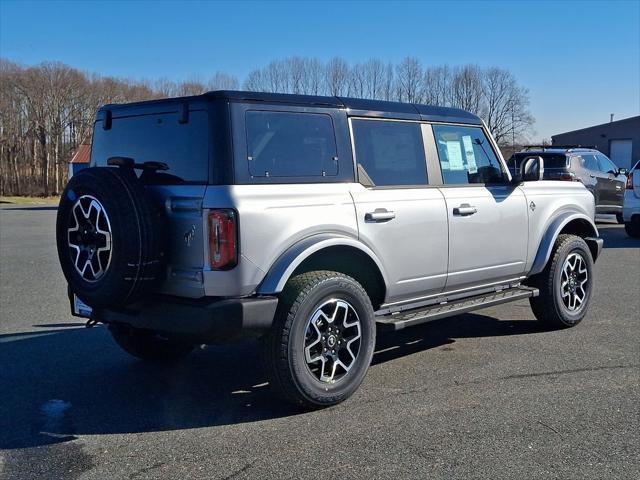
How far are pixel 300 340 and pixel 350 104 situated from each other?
1854 millimetres

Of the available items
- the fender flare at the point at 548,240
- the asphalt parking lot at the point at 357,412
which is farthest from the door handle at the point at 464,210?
the asphalt parking lot at the point at 357,412

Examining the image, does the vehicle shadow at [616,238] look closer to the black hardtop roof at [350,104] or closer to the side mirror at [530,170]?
the side mirror at [530,170]

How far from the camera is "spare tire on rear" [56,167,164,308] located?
3.95 m

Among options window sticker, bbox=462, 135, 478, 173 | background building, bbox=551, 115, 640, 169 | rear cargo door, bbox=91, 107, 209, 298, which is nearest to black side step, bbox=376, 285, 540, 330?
window sticker, bbox=462, 135, 478, 173

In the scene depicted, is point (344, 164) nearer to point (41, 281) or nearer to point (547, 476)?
point (547, 476)

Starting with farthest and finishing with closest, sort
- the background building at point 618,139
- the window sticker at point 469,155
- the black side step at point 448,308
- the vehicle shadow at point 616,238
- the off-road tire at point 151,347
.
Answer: the background building at point 618,139 → the vehicle shadow at point 616,238 → the window sticker at point 469,155 → the off-road tire at point 151,347 → the black side step at point 448,308

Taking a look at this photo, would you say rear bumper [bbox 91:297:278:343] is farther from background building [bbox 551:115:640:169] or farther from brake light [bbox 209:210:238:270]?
background building [bbox 551:115:640:169]

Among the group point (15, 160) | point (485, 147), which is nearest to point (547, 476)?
point (485, 147)

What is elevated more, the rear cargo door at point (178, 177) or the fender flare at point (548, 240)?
the rear cargo door at point (178, 177)

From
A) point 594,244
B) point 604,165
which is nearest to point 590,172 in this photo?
point 604,165

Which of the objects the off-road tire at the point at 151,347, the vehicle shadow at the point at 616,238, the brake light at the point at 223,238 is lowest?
the off-road tire at the point at 151,347

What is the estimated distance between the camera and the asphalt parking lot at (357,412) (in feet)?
11.7

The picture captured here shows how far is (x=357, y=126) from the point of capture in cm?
493

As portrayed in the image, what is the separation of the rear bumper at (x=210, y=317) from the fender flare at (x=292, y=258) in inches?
3.2
